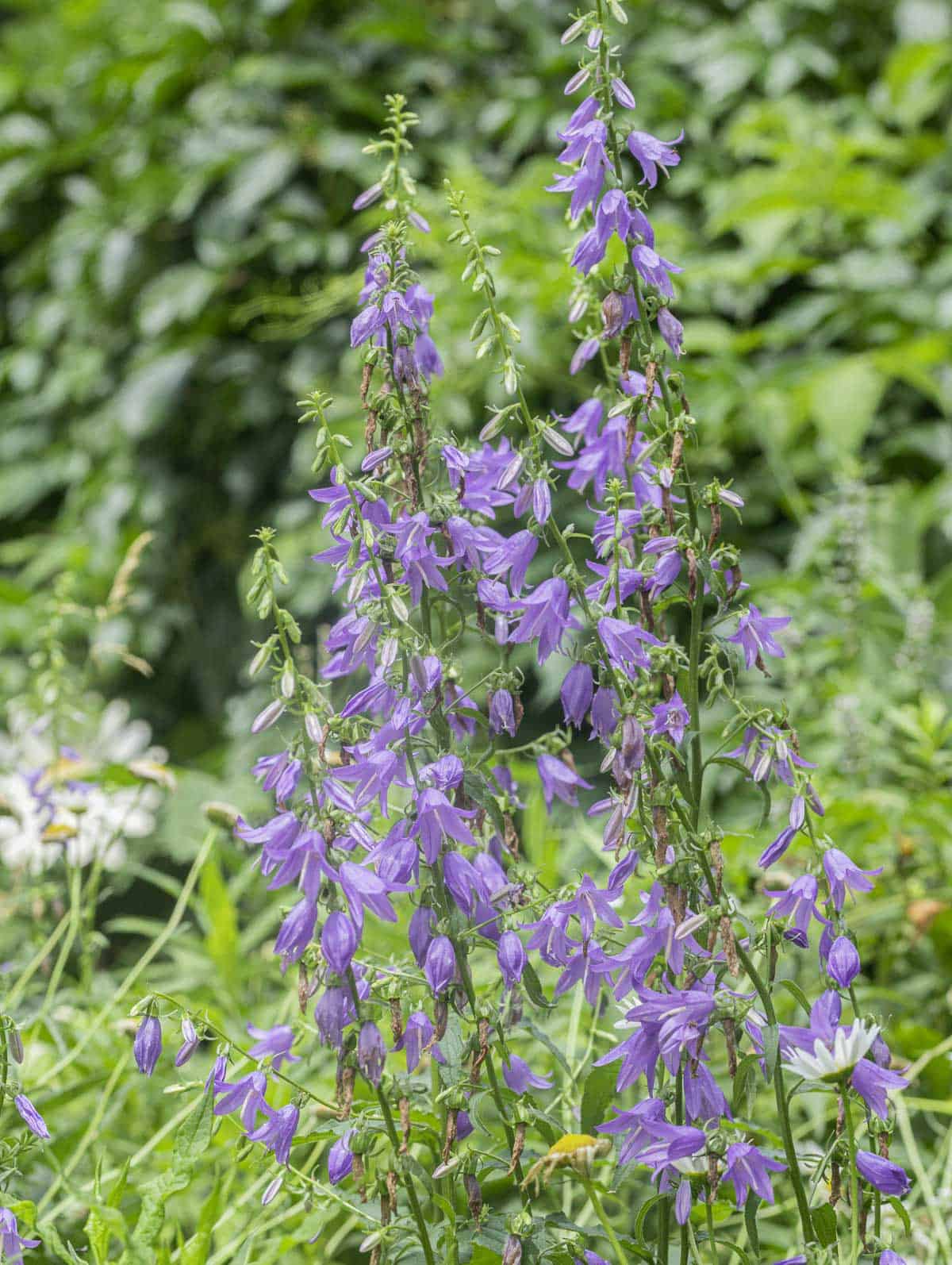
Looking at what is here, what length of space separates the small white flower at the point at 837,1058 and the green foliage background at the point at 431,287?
1.15 metres

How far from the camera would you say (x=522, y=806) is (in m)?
1.02

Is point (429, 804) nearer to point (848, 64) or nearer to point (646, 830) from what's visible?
point (646, 830)

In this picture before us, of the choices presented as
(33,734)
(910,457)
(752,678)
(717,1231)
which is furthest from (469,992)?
(910,457)

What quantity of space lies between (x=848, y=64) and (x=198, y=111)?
65.8 inches

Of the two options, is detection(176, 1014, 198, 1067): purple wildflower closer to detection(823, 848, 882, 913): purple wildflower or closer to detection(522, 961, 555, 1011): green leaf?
detection(522, 961, 555, 1011): green leaf

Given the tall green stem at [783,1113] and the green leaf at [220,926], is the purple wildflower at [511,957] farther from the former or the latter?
the green leaf at [220,926]

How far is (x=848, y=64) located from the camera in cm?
322

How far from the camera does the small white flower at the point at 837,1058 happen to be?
793 millimetres

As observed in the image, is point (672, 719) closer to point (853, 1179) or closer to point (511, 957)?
point (511, 957)

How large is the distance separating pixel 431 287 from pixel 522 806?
1.90 metres

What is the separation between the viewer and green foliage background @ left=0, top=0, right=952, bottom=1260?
2.53 m

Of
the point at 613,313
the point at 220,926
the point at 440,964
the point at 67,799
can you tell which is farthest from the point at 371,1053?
the point at 220,926

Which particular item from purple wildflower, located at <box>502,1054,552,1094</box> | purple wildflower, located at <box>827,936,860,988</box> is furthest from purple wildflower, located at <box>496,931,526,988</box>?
purple wildflower, located at <box>827,936,860,988</box>

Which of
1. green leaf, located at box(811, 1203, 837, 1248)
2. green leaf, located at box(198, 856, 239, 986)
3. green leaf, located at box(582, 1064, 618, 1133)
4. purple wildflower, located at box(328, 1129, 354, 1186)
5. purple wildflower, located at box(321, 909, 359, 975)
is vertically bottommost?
green leaf, located at box(198, 856, 239, 986)
